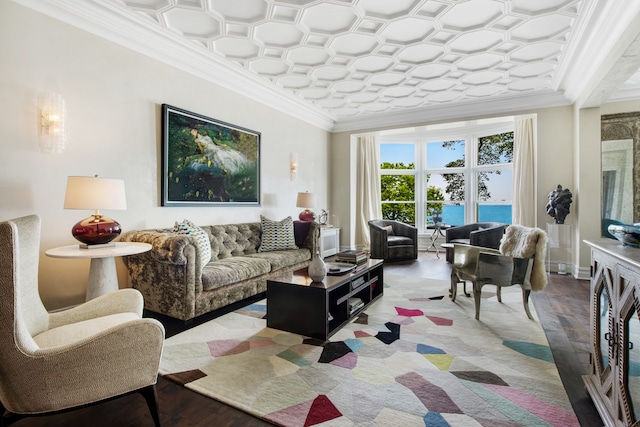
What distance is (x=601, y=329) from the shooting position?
64.6 inches

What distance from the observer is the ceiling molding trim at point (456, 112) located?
5125 mm

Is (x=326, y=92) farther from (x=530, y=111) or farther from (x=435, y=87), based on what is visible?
(x=530, y=111)

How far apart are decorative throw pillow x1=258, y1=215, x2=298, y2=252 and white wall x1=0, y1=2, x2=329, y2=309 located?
0.73 metres

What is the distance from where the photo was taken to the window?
6.59 m

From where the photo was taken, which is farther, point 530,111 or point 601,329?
point 530,111

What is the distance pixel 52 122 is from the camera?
2607mm

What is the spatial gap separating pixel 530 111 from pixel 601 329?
4.76m

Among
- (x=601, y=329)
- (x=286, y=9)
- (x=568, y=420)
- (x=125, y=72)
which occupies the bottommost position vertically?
(x=568, y=420)

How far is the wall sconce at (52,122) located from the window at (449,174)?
241 inches

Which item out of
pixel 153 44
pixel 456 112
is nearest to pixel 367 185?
pixel 456 112

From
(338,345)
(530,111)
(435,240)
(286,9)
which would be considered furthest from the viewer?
(435,240)

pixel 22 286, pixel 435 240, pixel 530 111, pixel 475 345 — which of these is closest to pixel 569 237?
pixel 530 111

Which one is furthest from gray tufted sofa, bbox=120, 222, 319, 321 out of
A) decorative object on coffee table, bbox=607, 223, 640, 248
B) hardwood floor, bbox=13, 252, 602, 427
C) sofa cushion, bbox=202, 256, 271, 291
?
decorative object on coffee table, bbox=607, 223, 640, 248

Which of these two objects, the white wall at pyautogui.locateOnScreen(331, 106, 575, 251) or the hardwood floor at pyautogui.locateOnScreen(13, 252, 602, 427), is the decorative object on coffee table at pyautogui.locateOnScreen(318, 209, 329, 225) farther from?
the hardwood floor at pyautogui.locateOnScreen(13, 252, 602, 427)
